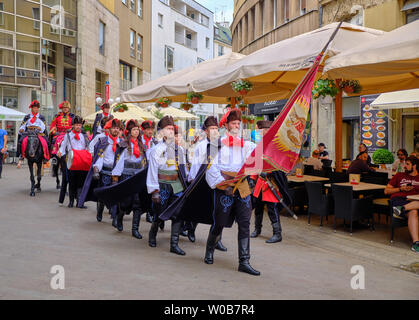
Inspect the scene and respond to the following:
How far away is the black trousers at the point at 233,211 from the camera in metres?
5.32

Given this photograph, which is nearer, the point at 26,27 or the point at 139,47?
the point at 26,27

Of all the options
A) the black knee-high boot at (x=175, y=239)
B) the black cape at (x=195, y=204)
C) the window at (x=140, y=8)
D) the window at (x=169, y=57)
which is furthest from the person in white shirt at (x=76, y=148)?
the window at (x=169, y=57)

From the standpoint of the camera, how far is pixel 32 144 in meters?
11.7

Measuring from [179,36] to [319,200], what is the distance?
4310cm

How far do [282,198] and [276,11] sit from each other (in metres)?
18.9

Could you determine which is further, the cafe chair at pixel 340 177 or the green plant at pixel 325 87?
the cafe chair at pixel 340 177

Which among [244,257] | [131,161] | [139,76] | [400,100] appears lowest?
[244,257]

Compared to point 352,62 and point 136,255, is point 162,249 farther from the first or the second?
point 352,62

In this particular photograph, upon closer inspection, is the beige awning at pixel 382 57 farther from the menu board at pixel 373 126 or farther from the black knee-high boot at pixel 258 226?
the menu board at pixel 373 126

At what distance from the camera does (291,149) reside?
197 inches

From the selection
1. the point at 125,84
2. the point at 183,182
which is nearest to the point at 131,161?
the point at 183,182

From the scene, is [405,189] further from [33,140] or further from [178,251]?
[33,140]

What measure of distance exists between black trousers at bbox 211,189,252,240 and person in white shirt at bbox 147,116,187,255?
99cm

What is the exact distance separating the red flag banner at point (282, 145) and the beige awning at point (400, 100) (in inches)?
302
